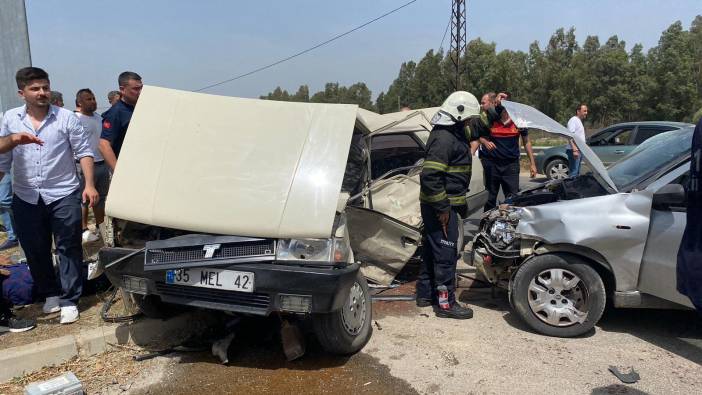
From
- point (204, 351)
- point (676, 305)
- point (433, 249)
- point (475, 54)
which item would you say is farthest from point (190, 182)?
point (475, 54)

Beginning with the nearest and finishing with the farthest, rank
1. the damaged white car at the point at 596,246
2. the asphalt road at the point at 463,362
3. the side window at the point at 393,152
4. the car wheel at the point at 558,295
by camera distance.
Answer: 1. the asphalt road at the point at 463,362
2. the damaged white car at the point at 596,246
3. the car wheel at the point at 558,295
4. the side window at the point at 393,152

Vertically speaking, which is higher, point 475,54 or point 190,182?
point 475,54

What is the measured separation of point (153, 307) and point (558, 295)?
9.89 ft

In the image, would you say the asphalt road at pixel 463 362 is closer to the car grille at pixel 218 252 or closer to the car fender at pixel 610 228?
the car fender at pixel 610 228

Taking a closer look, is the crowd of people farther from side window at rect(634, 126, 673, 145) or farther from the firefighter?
side window at rect(634, 126, 673, 145)

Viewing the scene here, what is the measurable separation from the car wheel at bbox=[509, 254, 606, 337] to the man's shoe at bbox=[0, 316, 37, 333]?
11.8ft

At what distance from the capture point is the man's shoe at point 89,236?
20.0 ft

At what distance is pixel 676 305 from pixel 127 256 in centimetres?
373

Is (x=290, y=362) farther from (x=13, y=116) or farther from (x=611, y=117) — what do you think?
(x=611, y=117)

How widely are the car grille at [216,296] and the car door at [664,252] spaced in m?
2.63

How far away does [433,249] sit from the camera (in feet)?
13.9

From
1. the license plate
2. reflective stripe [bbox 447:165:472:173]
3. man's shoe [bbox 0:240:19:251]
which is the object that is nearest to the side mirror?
reflective stripe [bbox 447:165:472:173]

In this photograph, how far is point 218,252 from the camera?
3059 millimetres

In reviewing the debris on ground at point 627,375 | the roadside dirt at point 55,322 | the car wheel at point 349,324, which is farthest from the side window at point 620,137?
the roadside dirt at point 55,322
